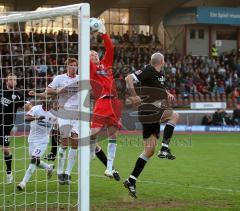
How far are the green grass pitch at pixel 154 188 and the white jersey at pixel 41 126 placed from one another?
0.27 metres

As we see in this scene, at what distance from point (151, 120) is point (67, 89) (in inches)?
65.1

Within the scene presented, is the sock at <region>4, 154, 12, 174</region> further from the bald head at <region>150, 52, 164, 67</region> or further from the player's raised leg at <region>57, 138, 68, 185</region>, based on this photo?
the bald head at <region>150, 52, 164, 67</region>

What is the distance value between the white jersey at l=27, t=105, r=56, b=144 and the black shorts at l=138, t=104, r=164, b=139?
179 centimetres

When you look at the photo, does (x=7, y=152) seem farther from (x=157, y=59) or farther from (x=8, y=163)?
(x=157, y=59)

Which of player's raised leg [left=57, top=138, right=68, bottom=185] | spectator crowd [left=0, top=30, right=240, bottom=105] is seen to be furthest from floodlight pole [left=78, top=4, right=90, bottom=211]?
spectator crowd [left=0, top=30, right=240, bottom=105]

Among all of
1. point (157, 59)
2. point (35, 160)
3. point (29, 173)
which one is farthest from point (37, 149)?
point (157, 59)

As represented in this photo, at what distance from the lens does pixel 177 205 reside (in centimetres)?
932

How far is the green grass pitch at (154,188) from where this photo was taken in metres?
9.33

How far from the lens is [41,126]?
11188 millimetres

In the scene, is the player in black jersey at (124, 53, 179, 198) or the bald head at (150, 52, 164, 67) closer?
the player in black jersey at (124, 53, 179, 198)

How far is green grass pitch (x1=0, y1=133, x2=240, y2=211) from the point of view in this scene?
9328 mm

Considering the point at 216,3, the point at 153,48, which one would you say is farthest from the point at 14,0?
the point at 216,3

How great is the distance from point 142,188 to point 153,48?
31.6 m

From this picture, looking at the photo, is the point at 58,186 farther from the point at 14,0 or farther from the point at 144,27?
the point at 144,27
